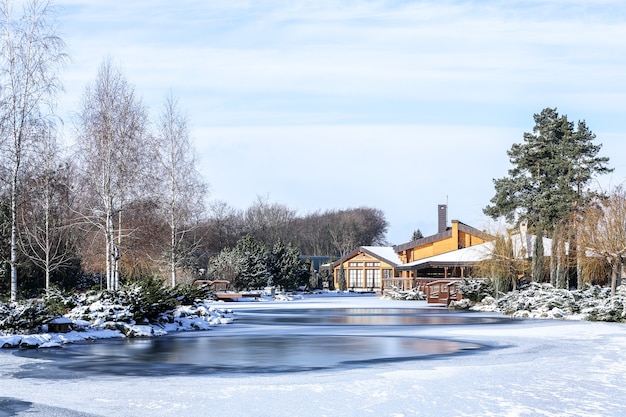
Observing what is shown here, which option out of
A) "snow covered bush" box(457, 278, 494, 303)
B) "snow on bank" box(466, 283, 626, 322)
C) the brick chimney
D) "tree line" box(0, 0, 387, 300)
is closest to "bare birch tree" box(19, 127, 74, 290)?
"tree line" box(0, 0, 387, 300)

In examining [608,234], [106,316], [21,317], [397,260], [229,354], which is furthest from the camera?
[397,260]

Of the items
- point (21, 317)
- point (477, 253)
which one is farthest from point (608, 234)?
point (21, 317)

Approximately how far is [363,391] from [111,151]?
22.1 m

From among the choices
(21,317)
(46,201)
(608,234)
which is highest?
(46,201)

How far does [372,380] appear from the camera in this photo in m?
12.4

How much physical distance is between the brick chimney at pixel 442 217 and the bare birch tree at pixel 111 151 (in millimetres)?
40999

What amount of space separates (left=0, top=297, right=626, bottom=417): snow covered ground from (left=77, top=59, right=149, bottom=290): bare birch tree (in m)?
15.8

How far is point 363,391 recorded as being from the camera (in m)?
11.4

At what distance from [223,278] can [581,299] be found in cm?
3092

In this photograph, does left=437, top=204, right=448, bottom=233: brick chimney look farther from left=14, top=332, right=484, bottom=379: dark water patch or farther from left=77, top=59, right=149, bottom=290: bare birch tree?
left=14, top=332, right=484, bottom=379: dark water patch

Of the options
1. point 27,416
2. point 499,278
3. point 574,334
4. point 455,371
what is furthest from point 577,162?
point 27,416

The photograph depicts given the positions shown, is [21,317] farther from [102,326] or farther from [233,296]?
[233,296]

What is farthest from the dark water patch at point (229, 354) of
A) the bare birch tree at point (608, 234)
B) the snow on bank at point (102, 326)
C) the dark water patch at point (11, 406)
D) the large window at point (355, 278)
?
the large window at point (355, 278)

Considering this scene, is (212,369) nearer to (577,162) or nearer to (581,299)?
(581,299)
